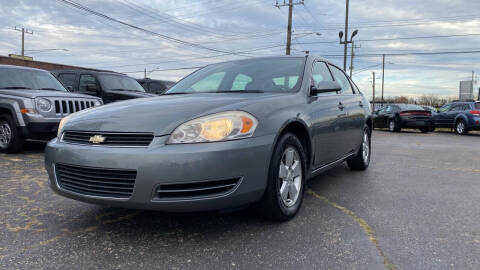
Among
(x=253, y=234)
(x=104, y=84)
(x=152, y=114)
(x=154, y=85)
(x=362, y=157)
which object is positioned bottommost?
(x=253, y=234)

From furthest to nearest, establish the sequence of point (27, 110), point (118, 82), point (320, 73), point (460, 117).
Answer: point (460, 117)
point (118, 82)
point (27, 110)
point (320, 73)

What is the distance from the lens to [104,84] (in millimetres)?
9062

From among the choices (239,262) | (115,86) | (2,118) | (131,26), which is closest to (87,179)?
(239,262)

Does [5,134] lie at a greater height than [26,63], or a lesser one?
lesser

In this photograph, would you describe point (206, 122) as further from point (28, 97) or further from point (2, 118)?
point (2, 118)

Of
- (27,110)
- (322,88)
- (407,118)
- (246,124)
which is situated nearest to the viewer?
(246,124)

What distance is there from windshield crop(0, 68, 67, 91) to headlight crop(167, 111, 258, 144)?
5637 millimetres

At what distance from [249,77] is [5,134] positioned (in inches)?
193

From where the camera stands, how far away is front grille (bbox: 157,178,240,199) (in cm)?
244

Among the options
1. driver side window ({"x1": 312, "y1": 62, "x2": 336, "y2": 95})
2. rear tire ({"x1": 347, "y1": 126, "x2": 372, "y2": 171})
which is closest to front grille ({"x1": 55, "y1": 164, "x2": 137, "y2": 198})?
driver side window ({"x1": 312, "y1": 62, "x2": 336, "y2": 95})

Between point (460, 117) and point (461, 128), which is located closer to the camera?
point (461, 128)

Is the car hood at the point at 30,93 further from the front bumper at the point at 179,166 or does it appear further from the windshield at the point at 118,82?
the front bumper at the point at 179,166

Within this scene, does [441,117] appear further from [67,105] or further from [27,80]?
[27,80]

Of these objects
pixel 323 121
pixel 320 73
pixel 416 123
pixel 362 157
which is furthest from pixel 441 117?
pixel 323 121
